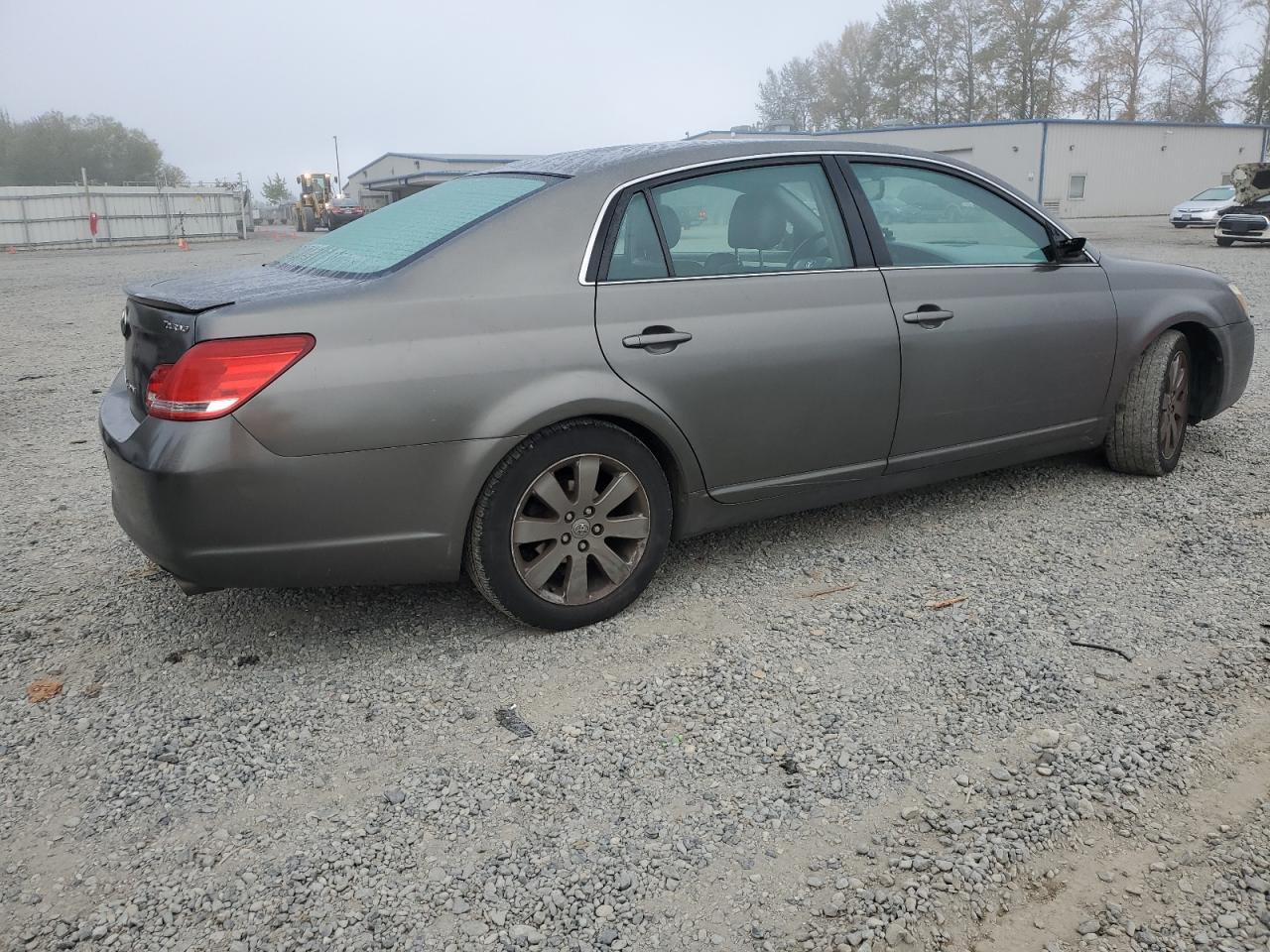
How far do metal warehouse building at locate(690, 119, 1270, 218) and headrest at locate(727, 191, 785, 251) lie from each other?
3898cm

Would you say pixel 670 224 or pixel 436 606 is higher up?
pixel 670 224

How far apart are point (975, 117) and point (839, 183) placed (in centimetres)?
7212

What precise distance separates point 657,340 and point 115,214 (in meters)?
40.7

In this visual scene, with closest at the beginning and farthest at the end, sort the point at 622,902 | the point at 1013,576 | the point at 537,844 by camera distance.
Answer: the point at 622,902, the point at 537,844, the point at 1013,576

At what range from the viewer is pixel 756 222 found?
370cm

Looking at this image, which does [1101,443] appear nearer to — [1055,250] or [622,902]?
[1055,250]

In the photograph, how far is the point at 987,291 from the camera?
4.07 m

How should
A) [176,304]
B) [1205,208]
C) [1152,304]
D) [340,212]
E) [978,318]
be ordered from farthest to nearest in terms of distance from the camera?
[340,212], [1205,208], [1152,304], [978,318], [176,304]

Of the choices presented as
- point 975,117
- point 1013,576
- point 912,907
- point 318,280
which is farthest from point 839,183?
point 975,117

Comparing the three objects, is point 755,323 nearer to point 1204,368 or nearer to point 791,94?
point 1204,368

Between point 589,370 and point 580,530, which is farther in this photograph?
point 580,530

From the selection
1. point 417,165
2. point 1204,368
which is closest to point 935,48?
point 417,165

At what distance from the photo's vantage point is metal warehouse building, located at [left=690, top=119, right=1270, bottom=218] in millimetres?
42719

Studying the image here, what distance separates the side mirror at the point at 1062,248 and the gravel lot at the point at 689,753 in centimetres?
109
